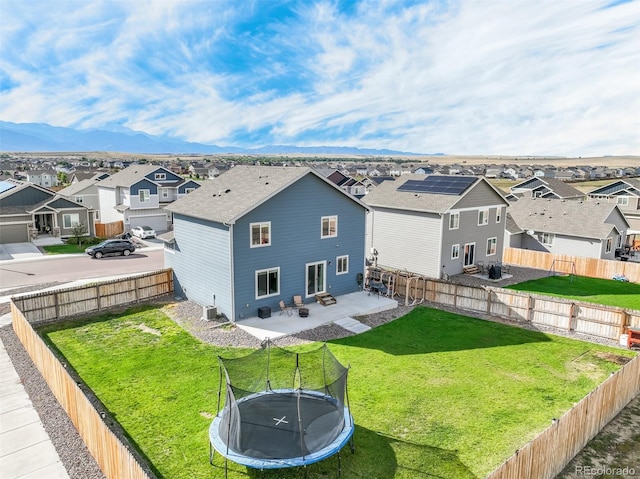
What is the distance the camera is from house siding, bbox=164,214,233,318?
69.1 feet

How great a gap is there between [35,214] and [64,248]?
6.08 metres

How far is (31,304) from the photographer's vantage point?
20109mm

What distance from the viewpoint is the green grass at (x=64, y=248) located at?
36.8 meters

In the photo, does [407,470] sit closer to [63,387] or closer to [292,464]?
[292,464]

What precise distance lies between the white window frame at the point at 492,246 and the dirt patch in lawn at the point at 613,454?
21342 millimetres

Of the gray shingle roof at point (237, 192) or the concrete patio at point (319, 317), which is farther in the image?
the gray shingle roof at point (237, 192)

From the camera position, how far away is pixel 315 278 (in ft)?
79.1

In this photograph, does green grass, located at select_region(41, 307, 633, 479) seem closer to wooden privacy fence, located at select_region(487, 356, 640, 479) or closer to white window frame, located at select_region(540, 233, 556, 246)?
wooden privacy fence, located at select_region(487, 356, 640, 479)

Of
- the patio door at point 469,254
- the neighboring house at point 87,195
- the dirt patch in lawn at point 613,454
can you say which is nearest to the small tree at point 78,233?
the neighboring house at point 87,195

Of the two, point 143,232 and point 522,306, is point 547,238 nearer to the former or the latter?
point 522,306

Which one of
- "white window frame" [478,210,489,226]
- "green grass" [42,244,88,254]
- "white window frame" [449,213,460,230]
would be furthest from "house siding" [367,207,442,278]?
"green grass" [42,244,88,254]

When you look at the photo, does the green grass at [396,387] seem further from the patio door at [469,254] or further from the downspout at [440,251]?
the patio door at [469,254]

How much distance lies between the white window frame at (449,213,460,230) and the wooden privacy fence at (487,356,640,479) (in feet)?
55.1

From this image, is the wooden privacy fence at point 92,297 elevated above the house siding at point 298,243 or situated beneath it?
situated beneath
